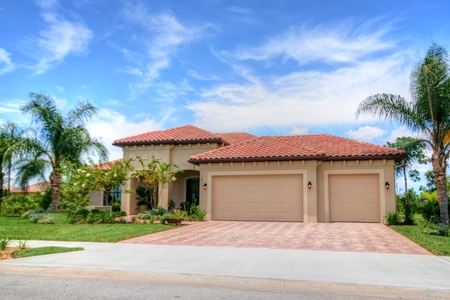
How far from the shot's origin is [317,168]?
19.3m

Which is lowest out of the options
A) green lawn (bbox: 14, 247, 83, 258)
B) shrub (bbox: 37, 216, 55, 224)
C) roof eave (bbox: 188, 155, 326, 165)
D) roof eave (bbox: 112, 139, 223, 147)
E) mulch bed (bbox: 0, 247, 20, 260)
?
mulch bed (bbox: 0, 247, 20, 260)

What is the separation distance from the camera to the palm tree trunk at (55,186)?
23.7 metres

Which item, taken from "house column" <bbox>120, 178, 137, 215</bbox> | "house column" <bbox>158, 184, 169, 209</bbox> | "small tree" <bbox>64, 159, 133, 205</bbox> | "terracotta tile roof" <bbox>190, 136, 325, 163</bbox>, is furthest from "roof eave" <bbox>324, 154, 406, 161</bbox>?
"house column" <bbox>120, 178, 137, 215</bbox>

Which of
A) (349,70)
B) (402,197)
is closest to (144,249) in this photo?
(349,70)

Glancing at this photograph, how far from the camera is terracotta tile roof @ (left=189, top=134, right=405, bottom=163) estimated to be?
18.5 metres

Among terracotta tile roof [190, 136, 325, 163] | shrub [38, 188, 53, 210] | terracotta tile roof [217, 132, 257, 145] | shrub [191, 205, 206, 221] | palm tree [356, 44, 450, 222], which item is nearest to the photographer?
palm tree [356, 44, 450, 222]

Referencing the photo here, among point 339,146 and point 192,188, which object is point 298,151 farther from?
point 192,188

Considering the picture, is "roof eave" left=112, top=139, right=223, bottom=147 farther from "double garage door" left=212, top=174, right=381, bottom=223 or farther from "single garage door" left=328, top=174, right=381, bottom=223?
"single garage door" left=328, top=174, right=381, bottom=223

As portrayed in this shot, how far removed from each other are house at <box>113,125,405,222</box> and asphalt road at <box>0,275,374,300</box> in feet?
42.0

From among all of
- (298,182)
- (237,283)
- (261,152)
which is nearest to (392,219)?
(298,182)

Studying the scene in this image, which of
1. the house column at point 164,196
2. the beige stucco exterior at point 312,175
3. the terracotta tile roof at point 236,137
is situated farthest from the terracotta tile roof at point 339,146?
the house column at point 164,196

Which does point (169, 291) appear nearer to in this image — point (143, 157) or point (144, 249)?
point (144, 249)

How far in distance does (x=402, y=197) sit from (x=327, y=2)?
63.7 feet

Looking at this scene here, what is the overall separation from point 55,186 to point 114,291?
770 inches
